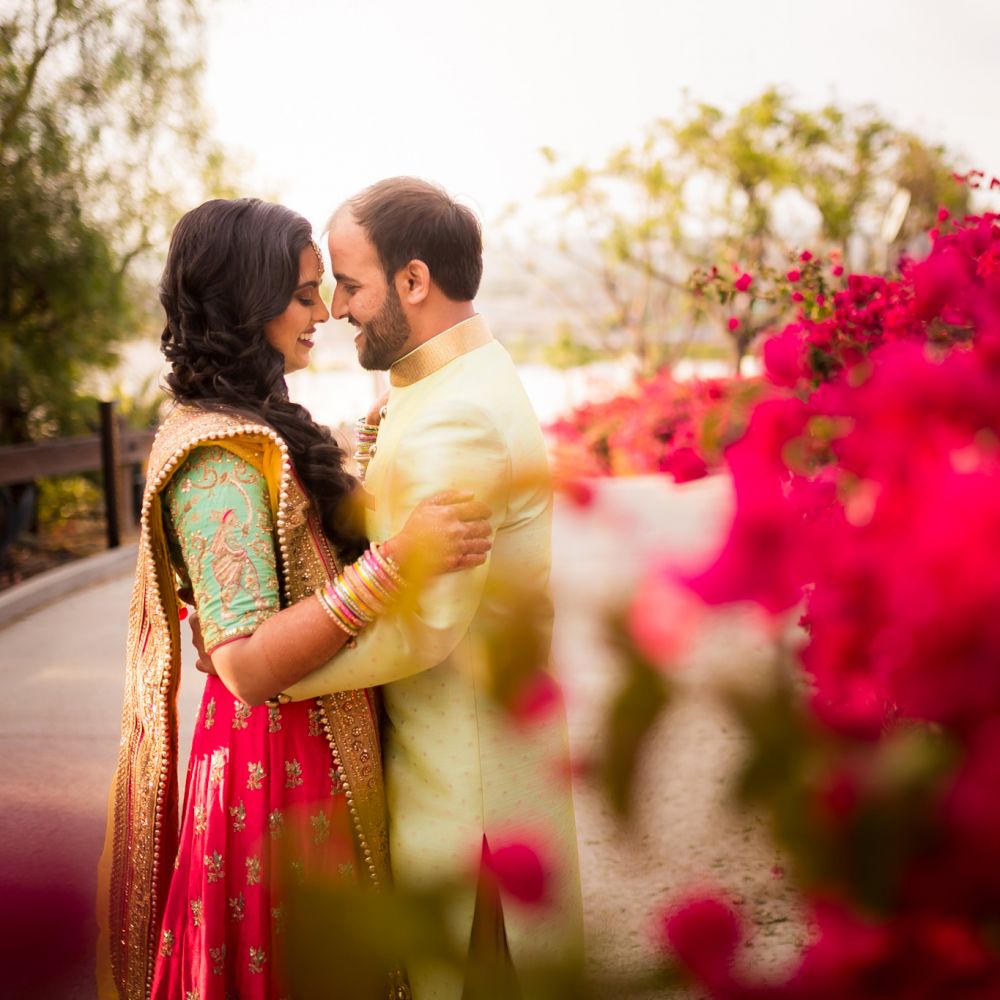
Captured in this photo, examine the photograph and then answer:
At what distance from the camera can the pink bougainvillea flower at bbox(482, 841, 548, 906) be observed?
0.50m

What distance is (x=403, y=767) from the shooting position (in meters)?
1.89

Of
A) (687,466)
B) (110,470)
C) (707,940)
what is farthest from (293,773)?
(110,470)

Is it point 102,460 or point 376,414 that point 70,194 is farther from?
point 376,414

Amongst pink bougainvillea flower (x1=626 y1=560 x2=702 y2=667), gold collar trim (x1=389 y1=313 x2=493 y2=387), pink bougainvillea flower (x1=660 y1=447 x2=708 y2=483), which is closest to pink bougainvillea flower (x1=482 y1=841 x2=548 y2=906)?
pink bougainvillea flower (x1=626 y1=560 x2=702 y2=667)

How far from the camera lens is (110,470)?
883 cm

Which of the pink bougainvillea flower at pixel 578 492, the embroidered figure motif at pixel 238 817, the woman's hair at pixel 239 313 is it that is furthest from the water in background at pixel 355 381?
the pink bougainvillea flower at pixel 578 492

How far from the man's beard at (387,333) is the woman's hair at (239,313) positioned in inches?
7.2

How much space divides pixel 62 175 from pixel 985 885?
10213 mm

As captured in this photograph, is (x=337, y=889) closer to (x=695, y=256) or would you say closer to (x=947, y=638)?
(x=947, y=638)

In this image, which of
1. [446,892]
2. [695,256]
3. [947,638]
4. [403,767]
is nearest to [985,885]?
[947,638]

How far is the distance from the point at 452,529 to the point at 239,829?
0.71 m

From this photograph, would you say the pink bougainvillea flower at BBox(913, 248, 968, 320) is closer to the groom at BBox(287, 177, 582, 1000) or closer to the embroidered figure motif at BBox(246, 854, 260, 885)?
the groom at BBox(287, 177, 582, 1000)

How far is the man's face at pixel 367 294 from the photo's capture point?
189 cm

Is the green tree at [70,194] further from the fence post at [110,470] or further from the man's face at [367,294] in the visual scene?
the man's face at [367,294]
